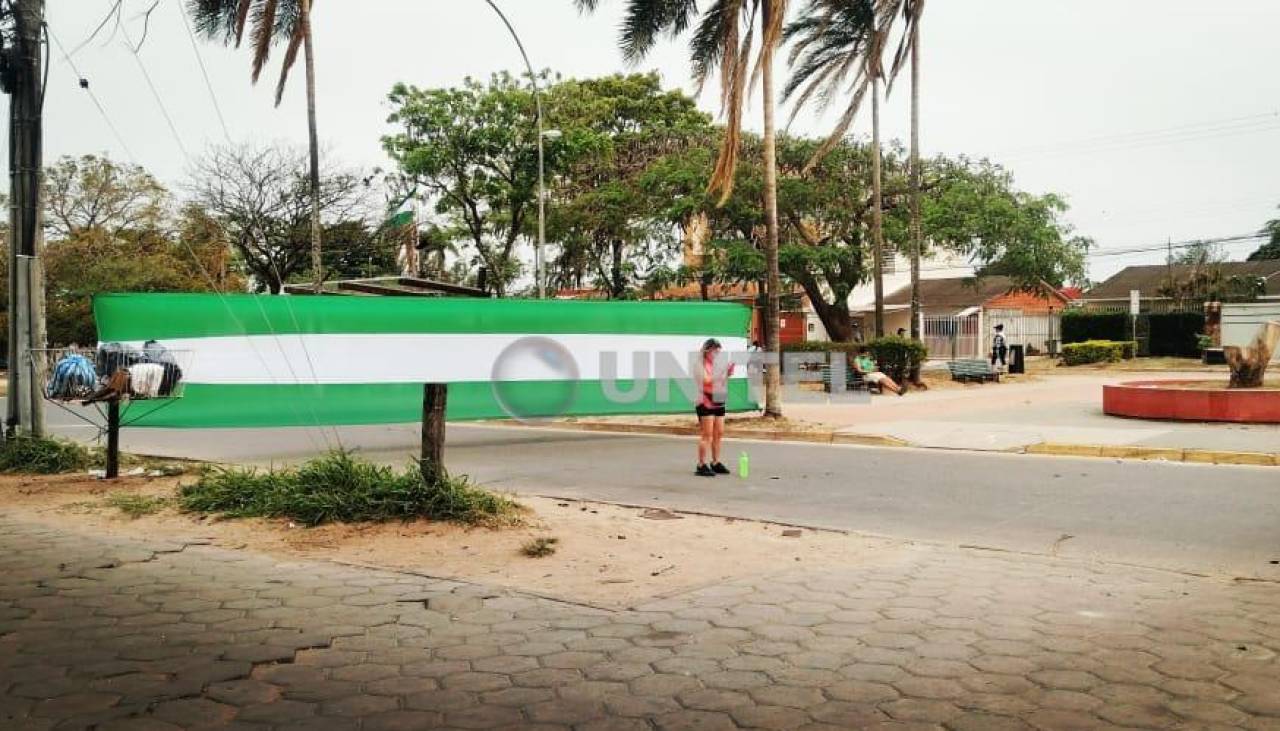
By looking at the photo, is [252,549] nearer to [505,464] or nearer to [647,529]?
[647,529]

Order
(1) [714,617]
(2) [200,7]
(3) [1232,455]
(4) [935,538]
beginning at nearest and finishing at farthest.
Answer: (1) [714,617] → (4) [935,538] → (3) [1232,455] → (2) [200,7]

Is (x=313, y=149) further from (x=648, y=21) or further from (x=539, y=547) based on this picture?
(x=539, y=547)

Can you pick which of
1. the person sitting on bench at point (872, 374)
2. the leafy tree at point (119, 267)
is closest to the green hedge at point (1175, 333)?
the person sitting on bench at point (872, 374)

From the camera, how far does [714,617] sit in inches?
201

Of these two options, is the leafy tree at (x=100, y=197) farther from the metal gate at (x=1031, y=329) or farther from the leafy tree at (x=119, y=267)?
the metal gate at (x=1031, y=329)

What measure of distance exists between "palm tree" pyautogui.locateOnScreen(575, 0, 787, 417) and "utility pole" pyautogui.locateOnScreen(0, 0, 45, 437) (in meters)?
6.82

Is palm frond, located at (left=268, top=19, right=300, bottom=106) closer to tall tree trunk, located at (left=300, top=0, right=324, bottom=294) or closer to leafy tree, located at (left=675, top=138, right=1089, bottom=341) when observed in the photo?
tall tree trunk, located at (left=300, top=0, right=324, bottom=294)

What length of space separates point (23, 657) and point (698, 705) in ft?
10.4

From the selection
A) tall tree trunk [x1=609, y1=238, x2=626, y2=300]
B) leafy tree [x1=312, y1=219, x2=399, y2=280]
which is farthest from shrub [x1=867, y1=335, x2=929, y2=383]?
leafy tree [x1=312, y1=219, x2=399, y2=280]

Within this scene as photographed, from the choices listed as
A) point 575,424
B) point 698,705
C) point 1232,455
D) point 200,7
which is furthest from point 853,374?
point 698,705

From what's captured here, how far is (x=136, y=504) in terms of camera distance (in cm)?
834

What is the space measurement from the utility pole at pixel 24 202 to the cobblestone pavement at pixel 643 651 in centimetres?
577

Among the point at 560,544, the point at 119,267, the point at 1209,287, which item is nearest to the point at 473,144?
the point at 119,267

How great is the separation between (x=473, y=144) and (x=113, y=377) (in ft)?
68.5
